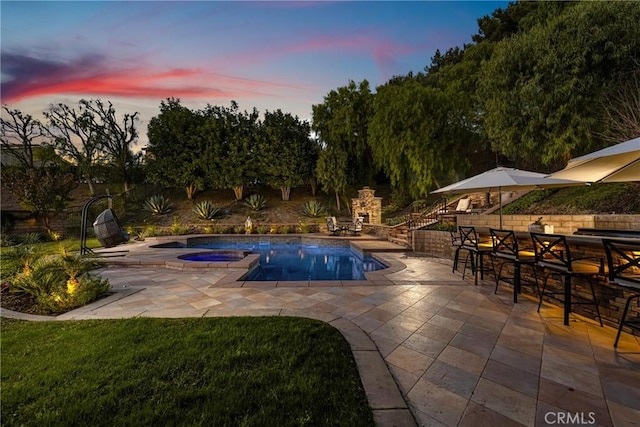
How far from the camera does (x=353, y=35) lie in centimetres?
901

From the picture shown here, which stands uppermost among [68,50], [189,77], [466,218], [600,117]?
[189,77]

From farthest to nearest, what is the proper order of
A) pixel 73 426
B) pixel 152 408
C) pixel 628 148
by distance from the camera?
pixel 628 148, pixel 152 408, pixel 73 426

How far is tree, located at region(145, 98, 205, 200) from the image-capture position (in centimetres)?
1767

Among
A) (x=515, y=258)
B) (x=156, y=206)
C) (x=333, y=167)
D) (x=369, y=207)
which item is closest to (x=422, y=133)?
(x=369, y=207)

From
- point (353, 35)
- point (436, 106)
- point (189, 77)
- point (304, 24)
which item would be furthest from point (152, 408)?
point (436, 106)

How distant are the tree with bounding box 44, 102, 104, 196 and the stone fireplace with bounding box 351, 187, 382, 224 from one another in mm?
19135

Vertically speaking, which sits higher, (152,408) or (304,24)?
(304,24)

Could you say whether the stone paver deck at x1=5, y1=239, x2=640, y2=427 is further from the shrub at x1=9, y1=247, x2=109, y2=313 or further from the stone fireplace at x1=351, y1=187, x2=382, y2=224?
the stone fireplace at x1=351, y1=187, x2=382, y2=224

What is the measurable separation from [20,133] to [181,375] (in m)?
26.2

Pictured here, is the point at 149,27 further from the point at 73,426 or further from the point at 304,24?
the point at 73,426

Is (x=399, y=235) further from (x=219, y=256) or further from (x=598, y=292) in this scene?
(x=598, y=292)

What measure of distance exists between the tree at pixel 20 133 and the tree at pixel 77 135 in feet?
3.17

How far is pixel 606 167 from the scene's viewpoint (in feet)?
12.6

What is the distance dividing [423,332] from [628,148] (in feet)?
10.7
